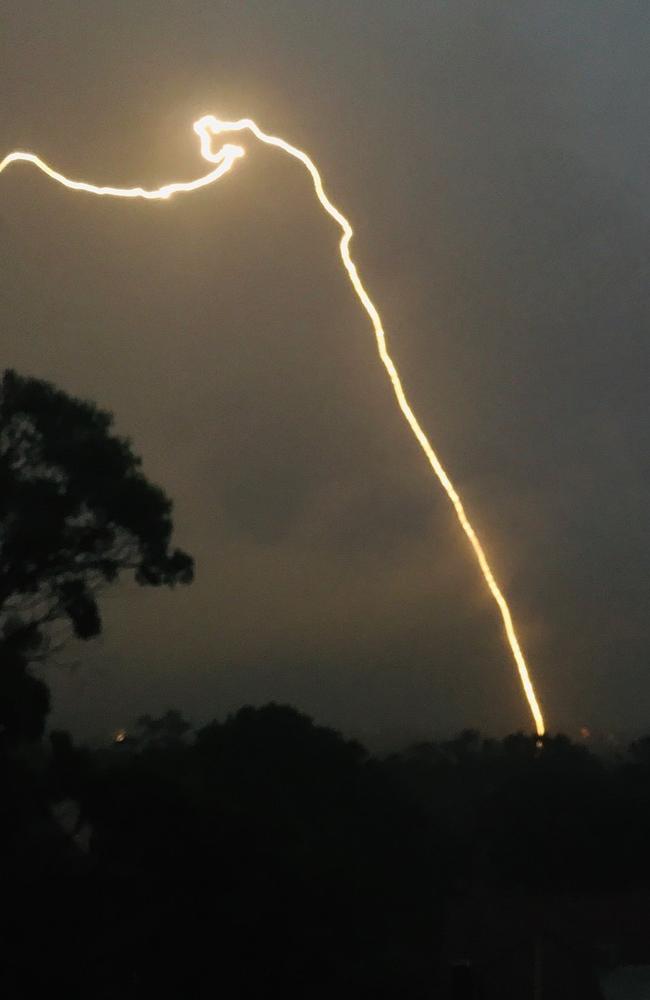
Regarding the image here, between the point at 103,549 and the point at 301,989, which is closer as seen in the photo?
the point at 301,989

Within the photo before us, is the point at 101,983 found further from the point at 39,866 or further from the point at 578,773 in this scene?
the point at 578,773

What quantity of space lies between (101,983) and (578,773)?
1380 cm

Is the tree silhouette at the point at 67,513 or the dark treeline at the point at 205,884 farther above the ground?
the tree silhouette at the point at 67,513

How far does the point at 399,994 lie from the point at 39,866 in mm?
3740

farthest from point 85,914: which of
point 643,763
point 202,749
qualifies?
point 643,763

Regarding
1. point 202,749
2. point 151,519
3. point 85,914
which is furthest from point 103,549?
point 85,914

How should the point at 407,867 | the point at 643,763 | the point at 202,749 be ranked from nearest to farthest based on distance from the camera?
the point at 407,867
the point at 202,749
the point at 643,763

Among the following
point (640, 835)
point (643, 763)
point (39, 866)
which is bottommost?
point (39, 866)

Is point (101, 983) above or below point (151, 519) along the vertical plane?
below

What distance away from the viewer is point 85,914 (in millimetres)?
14789

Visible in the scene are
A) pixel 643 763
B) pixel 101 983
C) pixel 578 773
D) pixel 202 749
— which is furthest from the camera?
pixel 643 763

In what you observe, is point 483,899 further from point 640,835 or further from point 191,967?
point 191,967

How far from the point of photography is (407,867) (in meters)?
20.8

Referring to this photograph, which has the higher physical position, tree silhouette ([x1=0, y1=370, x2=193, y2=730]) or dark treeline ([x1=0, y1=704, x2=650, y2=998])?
tree silhouette ([x1=0, y1=370, x2=193, y2=730])
